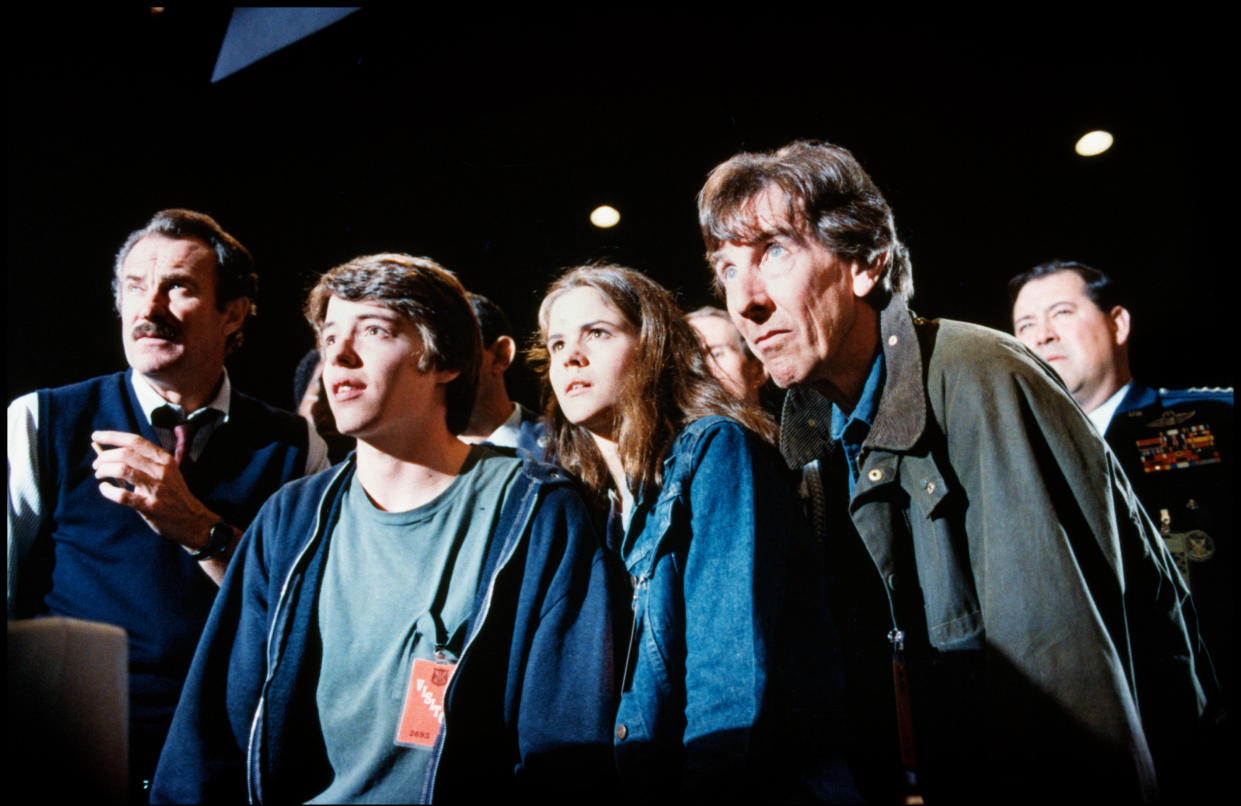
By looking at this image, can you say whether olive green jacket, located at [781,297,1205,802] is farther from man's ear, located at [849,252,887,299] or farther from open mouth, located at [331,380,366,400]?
open mouth, located at [331,380,366,400]

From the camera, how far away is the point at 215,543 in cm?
234

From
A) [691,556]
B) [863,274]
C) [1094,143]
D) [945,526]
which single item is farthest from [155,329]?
[1094,143]

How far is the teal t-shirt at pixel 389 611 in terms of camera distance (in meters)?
1.94

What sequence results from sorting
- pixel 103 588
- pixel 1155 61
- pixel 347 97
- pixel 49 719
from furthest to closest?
pixel 347 97, pixel 1155 61, pixel 103 588, pixel 49 719

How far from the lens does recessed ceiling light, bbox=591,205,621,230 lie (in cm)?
296

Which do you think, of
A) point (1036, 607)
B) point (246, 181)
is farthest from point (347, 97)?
point (1036, 607)

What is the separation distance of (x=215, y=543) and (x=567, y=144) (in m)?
1.92

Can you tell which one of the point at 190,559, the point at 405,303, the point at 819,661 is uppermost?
the point at 405,303

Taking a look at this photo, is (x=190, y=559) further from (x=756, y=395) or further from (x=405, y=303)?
(x=756, y=395)

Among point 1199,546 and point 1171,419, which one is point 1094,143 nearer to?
point 1171,419

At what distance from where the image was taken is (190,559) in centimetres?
234

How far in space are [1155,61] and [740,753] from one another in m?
2.78

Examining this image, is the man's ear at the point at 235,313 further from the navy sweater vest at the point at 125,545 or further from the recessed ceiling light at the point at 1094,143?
the recessed ceiling light at the point at 1094,143

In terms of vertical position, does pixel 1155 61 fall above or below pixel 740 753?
above
